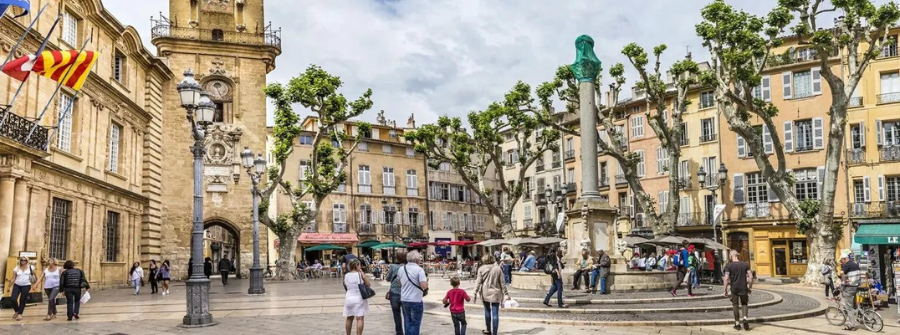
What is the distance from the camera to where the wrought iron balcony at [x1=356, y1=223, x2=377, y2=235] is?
176ft

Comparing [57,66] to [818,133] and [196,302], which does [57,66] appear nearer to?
[196,302]

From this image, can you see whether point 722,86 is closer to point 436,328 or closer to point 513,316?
point 513,316

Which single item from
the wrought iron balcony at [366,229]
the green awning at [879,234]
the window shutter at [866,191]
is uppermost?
the window shutter at [866,191]

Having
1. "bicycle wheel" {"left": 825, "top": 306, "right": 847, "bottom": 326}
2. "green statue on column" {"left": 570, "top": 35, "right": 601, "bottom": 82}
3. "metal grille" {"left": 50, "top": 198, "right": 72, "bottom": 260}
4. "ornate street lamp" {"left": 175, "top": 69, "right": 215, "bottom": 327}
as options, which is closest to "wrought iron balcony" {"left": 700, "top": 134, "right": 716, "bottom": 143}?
"green statue on column" {"left": 570, "top": 35, "right": 601, "bottom": 82}

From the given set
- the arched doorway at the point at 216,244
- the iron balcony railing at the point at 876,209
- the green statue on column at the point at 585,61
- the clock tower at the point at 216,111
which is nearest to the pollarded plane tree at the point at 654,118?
the green statue on column at the point at 585,61

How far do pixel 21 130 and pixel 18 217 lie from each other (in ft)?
8.01

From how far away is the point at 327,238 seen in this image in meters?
51.2

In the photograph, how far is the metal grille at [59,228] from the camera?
23938 millimetres

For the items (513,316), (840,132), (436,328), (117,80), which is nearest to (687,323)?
(513,316)

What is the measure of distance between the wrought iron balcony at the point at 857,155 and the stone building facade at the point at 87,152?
32.2 m

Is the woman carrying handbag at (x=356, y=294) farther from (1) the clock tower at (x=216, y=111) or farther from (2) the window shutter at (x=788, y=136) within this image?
(2) the window shutter at (x=788, y=136)

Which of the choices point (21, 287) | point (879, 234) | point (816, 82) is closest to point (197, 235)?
point (21, 287)

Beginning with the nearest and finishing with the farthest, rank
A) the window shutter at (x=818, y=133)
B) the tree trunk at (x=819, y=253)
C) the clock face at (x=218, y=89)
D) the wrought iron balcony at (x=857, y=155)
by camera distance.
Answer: the tree trunk at (x=819, y=253) < the wrought iron balcony at (x=857, y=155) < the window shutter at (x=818, y=133) < the clock face at (x=218, y=89)

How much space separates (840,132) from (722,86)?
13.7ft
